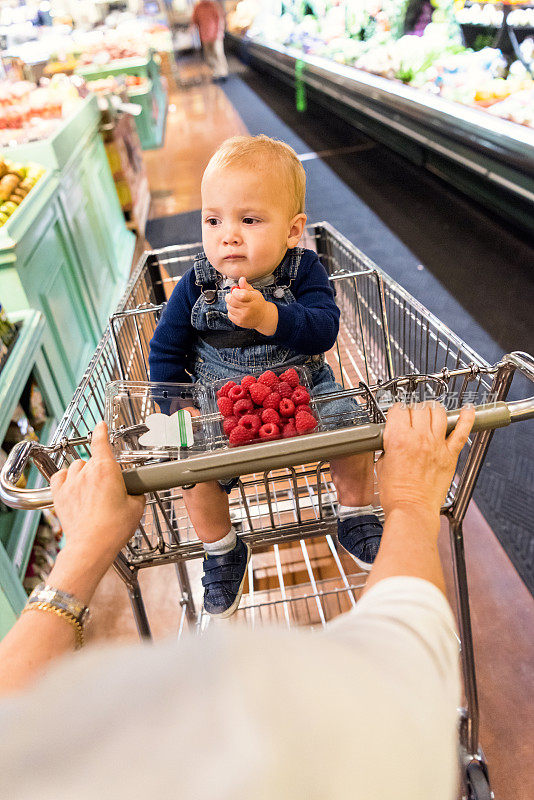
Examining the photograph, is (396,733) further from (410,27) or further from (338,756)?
(410,27)

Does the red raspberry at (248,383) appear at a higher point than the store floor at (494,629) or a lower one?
higher

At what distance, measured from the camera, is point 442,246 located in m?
4.17

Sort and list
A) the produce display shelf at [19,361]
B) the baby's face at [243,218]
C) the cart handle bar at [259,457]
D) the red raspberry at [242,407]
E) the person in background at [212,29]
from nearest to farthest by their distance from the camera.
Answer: the cart handle bar at [259,457] < the red raspberry at [242,407] < the baby's face at [243,218] < the produce display shelf at [19,361] < the person in background at [212,29]

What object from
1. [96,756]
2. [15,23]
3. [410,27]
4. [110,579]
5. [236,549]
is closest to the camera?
[96,756]

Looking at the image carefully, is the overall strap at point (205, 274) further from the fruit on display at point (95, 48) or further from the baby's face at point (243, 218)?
the fruit on display at point (95, 48)

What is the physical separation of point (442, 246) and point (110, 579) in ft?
10.6

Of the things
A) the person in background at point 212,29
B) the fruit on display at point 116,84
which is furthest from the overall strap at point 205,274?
the person in background at point 212,29

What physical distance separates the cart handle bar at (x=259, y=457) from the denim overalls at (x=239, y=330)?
1.75ft

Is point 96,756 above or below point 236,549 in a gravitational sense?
above

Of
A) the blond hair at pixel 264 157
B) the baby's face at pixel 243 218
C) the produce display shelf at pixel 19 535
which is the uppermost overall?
the blond hair at pixel 264 157

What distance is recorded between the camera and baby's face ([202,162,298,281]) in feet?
4.04

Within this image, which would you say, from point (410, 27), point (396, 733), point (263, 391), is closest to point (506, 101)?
point (410, 27)

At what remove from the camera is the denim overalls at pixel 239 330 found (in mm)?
1423

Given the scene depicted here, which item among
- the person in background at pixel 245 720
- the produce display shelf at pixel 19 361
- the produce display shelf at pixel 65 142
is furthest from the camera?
the produce display shelf at pixel 65 142
